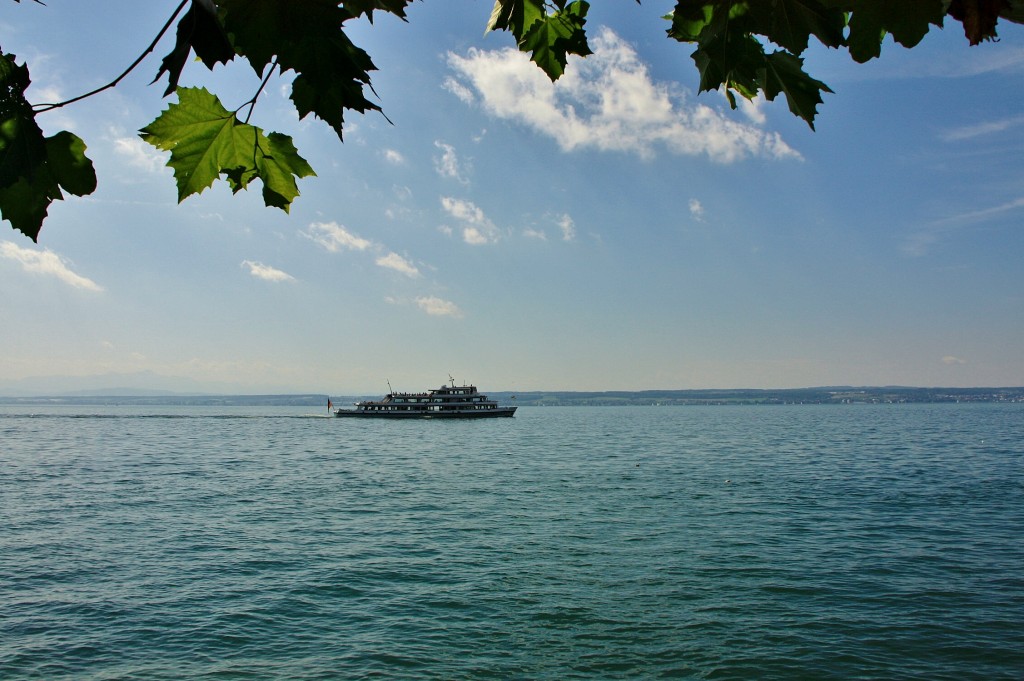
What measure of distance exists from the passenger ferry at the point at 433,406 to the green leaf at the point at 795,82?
104 meters

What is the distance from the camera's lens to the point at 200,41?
0.65 m

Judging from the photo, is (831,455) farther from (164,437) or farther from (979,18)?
(164,437)

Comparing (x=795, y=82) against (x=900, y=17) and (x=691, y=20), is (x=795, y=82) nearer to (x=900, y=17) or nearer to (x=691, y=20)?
(x=691, y=20)

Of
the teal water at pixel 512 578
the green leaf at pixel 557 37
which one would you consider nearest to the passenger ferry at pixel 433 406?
the teal water at pixel 512 578

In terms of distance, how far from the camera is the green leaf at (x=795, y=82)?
4.08ft

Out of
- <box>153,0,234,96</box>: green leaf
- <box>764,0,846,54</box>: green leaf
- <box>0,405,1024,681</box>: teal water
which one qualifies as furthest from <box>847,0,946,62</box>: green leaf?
<box>0,405,1024,681</box>: teal water

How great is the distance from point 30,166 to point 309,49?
1.14ft

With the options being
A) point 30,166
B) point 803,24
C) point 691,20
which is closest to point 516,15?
point 691,20

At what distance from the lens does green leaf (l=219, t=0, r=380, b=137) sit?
0.73 metres

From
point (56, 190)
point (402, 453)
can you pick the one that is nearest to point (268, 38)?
point (56, 190)

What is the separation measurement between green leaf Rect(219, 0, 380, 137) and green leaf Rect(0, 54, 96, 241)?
9.0 inches

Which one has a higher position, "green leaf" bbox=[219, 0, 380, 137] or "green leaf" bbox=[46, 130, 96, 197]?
"green leaf" bbox=[219, 0, 380, 137]

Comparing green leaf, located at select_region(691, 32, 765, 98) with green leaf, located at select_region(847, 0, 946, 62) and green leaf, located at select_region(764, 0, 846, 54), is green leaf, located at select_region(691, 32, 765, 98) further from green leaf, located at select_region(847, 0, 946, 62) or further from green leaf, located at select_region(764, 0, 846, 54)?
green leaf, located at select_region(847, 0, 946, 62)

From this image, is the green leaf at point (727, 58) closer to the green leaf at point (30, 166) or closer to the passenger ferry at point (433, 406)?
the green leaf at point (30, 166)
